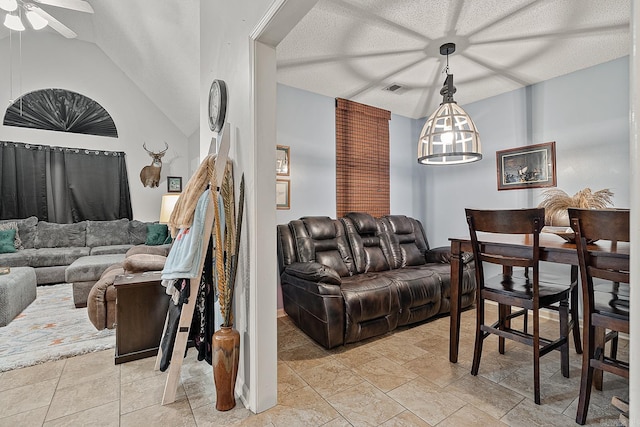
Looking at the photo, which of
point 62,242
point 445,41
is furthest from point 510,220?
point 62,242

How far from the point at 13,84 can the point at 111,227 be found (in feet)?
9.05

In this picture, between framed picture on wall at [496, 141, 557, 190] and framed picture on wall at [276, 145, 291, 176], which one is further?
framed picture on wall at [276, 145, 291, 176]

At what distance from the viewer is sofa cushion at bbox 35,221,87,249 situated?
191 inches

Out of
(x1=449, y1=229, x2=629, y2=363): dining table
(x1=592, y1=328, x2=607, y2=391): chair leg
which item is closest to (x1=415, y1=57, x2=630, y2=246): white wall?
(x1=449, y1=229, x2=629, y2=363): dining table

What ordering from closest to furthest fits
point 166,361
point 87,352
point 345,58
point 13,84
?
point 166,361
point 87,352
point 345,58
point 13,84

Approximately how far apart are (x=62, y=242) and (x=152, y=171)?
1.86 m

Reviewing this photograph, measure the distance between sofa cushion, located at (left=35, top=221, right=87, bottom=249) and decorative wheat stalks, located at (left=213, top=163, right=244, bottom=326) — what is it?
15.4 feet

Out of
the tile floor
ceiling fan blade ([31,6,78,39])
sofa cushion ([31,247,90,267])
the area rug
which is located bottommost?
the tile floor

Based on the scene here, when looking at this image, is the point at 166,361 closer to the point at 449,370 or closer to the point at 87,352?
the point at 87,352

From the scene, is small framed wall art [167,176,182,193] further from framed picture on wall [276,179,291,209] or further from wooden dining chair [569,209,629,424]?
wooden dining chair [569,209,629,424]

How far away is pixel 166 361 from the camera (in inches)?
80.7

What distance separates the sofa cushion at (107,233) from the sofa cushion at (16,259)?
0.87 metres

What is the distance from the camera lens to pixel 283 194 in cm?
356

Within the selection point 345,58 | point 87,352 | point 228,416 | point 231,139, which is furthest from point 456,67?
point 87,352
